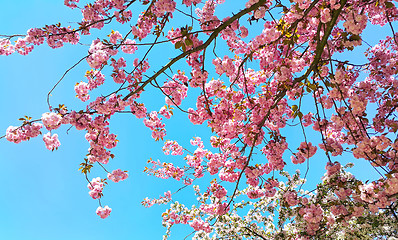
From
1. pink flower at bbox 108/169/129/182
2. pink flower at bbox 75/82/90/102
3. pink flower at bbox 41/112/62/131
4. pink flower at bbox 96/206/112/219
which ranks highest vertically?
pink flower at bbox 75/82/90/102

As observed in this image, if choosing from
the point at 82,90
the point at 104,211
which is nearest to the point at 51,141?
the point at 82,90

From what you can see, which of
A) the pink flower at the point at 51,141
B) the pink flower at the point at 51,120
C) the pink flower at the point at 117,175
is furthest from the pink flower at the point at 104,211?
the pink flower at the point at 51,120

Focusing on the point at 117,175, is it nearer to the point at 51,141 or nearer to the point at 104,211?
the point at 104,211

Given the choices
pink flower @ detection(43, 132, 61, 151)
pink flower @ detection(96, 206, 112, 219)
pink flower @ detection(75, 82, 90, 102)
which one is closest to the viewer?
pink flower @ detection(43, 132, 61, 151)

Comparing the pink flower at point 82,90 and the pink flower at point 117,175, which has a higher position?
the pink flower at point 82,90

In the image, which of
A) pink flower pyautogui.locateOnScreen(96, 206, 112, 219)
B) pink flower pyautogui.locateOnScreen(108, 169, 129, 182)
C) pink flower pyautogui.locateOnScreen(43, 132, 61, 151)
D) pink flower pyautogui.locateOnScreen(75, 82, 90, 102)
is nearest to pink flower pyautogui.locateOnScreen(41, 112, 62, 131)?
pink flower pyautogui.locateOnScreen(43, 132, 61, 151)

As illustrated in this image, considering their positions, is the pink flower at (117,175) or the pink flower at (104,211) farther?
the pink flower at (104,211)

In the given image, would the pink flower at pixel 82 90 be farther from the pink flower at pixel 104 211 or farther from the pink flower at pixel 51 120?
the pink flower at pixel 104 211

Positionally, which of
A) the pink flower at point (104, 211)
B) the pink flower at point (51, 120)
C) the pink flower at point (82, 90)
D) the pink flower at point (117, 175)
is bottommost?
the pink flower at point (104, 211)

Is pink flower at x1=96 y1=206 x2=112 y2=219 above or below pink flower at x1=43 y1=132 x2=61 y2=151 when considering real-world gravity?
A: below

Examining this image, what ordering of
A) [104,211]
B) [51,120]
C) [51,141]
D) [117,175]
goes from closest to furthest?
[51,120] → [51,141] → [117,175] → [104,211]

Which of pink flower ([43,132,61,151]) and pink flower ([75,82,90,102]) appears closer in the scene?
pink flower ([43,132,61,151])

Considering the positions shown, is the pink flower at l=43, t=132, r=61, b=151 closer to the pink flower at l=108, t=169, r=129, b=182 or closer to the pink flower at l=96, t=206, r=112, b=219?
the pink flower at l=108, t=169, r=129, b=182

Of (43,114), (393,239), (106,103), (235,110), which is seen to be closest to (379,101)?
(235,110)
